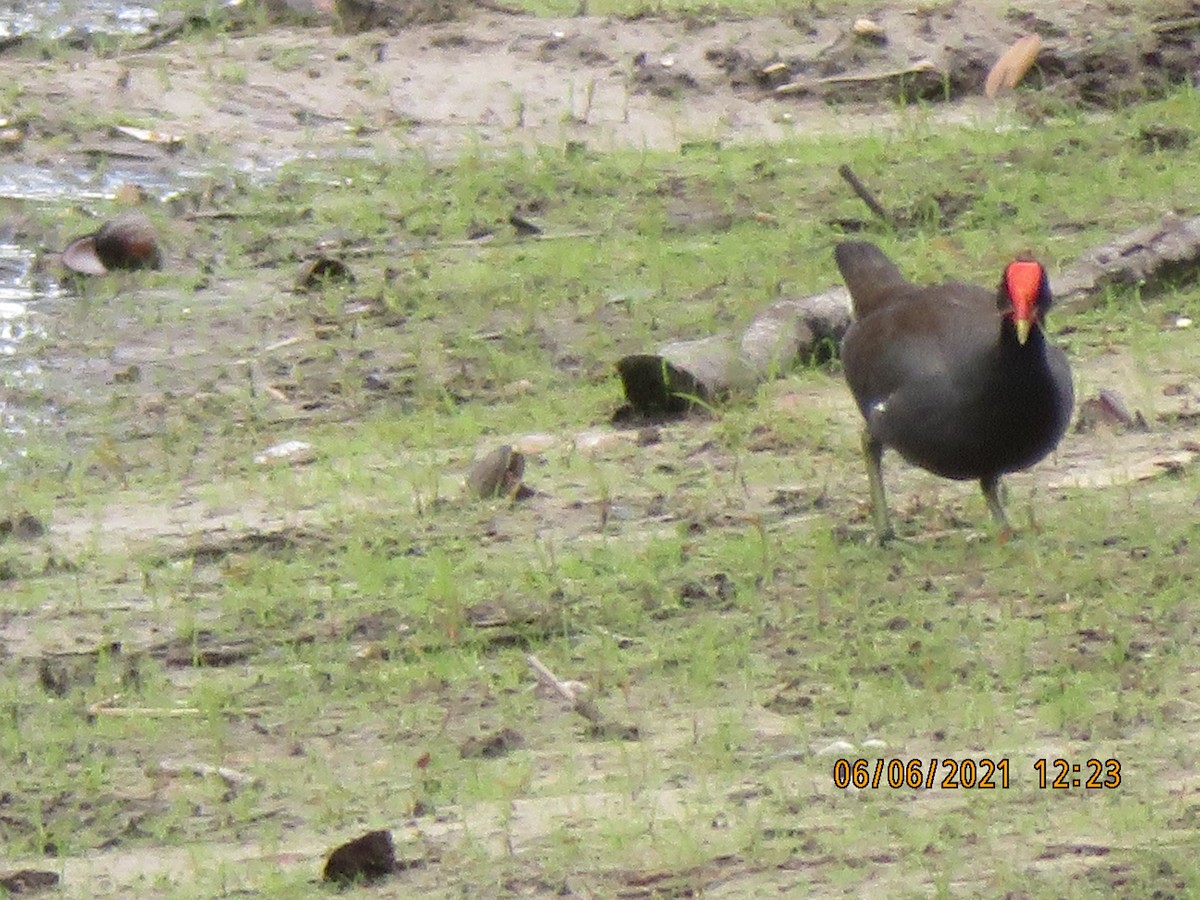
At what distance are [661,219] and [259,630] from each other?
11.3ft

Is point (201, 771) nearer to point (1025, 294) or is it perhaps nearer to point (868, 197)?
point (1025, 294)

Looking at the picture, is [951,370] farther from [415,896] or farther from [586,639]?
[415,896]

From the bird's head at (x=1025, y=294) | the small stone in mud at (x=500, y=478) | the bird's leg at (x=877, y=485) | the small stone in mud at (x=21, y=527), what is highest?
the bird's head at (x=1025, y=294)

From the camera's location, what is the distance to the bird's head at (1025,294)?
17.6 ft

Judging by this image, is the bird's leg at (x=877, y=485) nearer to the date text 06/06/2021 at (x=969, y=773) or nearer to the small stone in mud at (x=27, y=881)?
the date text 06/06/2021 at (x=969, y=773)

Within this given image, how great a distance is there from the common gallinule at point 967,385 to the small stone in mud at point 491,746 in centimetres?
137

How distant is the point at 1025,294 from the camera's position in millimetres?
5395

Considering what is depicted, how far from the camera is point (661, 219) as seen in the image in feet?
27.6

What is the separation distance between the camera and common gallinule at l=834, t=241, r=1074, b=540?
5.45 m

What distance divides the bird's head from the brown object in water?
360 cm

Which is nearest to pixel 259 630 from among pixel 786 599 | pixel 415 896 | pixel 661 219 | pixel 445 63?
pixel 786 599

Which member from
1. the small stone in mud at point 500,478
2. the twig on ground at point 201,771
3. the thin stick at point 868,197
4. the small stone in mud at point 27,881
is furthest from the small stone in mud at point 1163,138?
the small stone in mud at point 27,881

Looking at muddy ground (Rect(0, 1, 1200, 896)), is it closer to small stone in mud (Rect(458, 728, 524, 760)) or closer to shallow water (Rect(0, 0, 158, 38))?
shallow water (Rect(0, 0, 158, 38))

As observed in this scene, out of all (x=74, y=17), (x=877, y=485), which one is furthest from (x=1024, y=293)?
(x=74, y=17)
